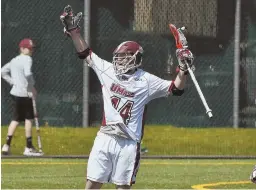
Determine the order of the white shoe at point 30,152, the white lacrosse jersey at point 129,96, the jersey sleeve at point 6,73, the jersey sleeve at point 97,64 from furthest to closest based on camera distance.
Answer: the jersey sleeve at point 6,73
the white shoe at point 30,152
the jersey sleeve at point 97,64
the white lacrosse jersey at point 129,96

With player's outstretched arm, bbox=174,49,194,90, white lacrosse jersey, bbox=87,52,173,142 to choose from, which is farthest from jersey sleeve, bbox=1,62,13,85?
player's outstretched arm, bbox=174,49,194,90

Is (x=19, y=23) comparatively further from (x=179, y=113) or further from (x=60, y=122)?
(x=179, y=113)

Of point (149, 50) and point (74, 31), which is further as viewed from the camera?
point (149, 50)

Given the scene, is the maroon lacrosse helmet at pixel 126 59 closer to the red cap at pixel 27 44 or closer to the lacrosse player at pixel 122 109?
the lacrosse player at pixel 122 109

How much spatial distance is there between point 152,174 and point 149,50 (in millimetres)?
5476

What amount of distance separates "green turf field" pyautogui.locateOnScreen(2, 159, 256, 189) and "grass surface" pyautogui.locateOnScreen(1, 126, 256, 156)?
148 centimetres

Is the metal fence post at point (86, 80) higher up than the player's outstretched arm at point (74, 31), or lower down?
lower down

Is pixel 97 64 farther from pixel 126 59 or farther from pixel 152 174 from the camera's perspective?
pixel 152 174

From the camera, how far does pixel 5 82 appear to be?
63.9ft

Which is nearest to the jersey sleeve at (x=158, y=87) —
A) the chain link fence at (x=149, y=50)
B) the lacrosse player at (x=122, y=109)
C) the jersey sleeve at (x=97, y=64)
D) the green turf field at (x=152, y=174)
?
the lacrosse player at (x=122, y=109)

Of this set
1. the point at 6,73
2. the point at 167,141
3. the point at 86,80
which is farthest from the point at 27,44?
the point at 167,141

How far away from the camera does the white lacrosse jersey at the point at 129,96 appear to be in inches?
381

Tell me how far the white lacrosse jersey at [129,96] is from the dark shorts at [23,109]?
8.10 meters

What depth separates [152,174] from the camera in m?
14.6
